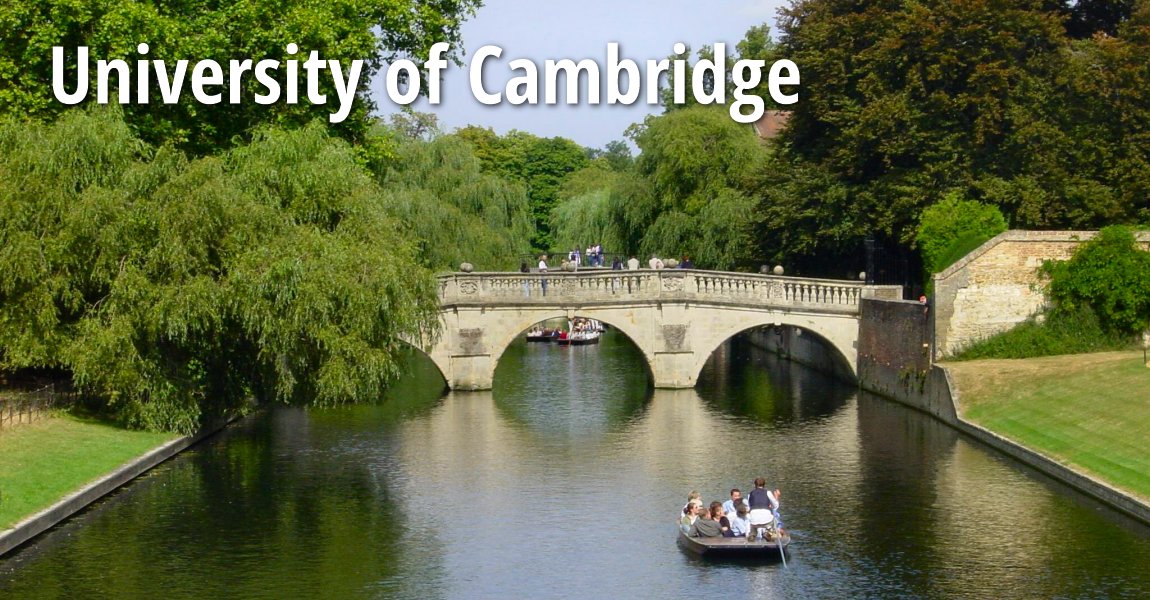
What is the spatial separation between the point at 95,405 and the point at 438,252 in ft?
74.3

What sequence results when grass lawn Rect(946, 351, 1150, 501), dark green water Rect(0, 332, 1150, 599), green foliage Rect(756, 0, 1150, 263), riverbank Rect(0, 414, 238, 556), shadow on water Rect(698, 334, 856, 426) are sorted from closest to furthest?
dark green water Rect(0, 332, 1150, 599) → riverbank Rect(0, 414, 238, 556) → grass lawn Rect(946, 351, 1150, 501) → shadow on water Rect(698, 334, 856, 426) → green foliage Rect(756, 0, 1150, 263)

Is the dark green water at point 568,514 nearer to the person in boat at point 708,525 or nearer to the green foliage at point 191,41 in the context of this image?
the person in boat at point 708,525

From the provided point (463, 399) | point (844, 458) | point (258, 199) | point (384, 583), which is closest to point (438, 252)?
point (463, 399)

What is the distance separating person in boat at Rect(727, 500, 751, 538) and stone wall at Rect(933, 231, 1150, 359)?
1727 centimetres

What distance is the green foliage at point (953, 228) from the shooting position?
45.3 metres

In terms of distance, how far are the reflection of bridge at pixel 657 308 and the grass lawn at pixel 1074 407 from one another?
275 inches

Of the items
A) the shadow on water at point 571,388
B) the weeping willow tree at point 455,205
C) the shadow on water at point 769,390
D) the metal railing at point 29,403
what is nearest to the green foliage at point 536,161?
the weeping willow tree at point 455,205

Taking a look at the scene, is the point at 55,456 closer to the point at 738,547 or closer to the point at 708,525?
the point at 708,525

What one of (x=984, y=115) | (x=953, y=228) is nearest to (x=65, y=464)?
(x=953, y=228)

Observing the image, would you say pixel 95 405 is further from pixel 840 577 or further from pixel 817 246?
pixel 817 246

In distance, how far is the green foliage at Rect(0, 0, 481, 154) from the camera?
40.7 meters

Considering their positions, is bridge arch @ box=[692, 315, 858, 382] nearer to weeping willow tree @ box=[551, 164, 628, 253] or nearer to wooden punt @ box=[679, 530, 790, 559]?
weeping willow tree @ box=[551, 164, 628, 253]

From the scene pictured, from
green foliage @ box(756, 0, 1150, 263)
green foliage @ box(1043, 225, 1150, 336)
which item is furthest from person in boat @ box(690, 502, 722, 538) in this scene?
green foliage @ box(756, 0, 1150, 263)

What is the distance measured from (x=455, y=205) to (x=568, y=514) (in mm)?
35081
